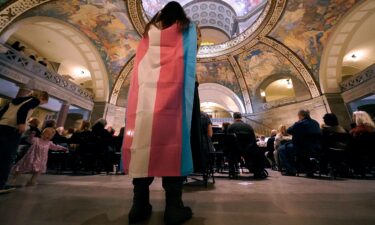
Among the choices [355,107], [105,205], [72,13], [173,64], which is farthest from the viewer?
[355,107]

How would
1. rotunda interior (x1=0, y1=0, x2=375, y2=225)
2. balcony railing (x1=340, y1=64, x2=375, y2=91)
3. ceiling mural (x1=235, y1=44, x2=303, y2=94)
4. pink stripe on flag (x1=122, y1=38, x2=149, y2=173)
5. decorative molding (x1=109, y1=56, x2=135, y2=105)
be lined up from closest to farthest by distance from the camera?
pink stripe on flag (x1=122, y1=38, x2=149, y2=173)
rotunda interior (x1=0, y1=0, x2=375, y2=225)
balcony railing (x1=340, y1=64, x2=375, y2=91)
ceiling mural (x1=235, y1=44, x2=303, y2=94)
decorative molding (x1=109, y1=56, x2=135, y2=105)

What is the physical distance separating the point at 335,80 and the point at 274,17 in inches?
199

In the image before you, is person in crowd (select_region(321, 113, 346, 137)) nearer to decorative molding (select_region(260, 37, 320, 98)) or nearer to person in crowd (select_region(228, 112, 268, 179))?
person in crowd (select_region(228, 112, 268, 179))

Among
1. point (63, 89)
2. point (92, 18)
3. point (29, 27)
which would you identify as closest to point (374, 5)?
point (92, 18)

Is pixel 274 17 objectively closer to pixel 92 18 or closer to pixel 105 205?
pixel 92 18

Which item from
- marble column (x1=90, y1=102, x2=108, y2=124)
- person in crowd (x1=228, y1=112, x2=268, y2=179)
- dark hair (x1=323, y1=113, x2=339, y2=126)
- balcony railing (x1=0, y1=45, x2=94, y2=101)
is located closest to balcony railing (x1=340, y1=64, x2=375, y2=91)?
dark hair (x1=323, y1=113, x2=339, y2=126)

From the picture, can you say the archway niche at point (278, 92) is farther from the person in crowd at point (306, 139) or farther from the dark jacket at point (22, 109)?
the dark jacket at point (22, 109)

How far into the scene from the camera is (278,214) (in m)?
1.24

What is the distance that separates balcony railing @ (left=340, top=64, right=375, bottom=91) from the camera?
8.16m

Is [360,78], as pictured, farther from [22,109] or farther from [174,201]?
[22,109]

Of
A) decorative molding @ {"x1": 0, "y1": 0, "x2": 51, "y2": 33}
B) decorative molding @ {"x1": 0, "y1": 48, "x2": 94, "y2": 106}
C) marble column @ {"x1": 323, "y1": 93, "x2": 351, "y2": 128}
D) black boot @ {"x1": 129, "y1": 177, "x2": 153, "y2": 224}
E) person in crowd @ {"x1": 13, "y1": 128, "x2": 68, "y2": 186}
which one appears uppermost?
decorative molding @ {"x1": 0, "y1": 0, "x2": 51, "y2": 33}

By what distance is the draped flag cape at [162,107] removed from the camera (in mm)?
1086

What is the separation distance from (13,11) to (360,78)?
15295 mm

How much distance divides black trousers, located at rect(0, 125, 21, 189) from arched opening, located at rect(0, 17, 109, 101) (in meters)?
8.84
